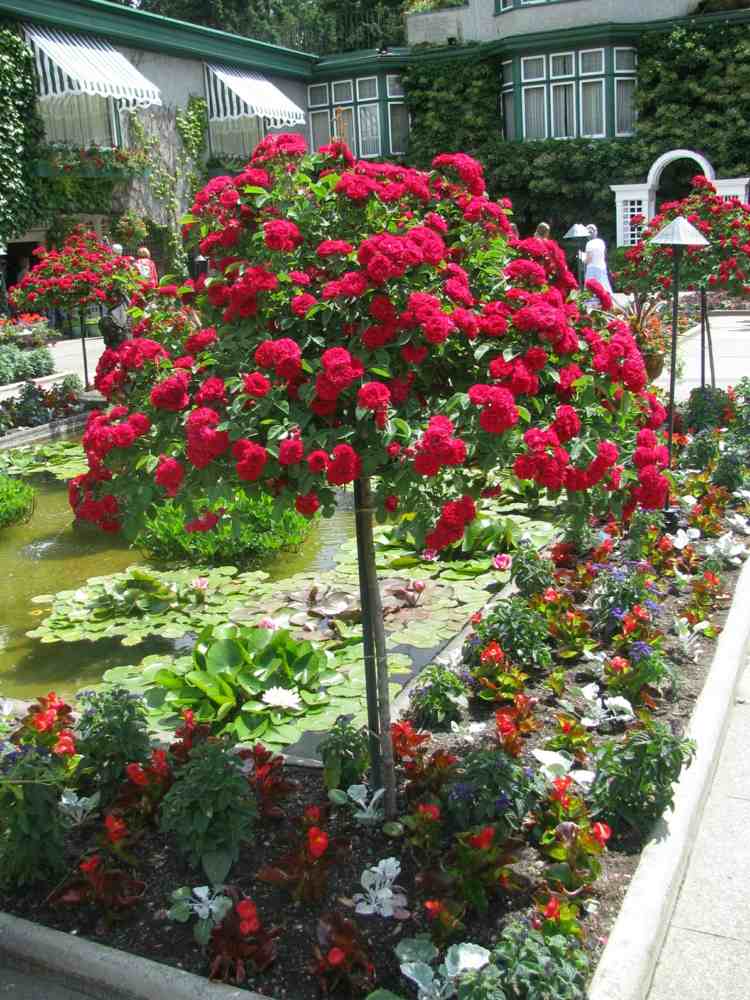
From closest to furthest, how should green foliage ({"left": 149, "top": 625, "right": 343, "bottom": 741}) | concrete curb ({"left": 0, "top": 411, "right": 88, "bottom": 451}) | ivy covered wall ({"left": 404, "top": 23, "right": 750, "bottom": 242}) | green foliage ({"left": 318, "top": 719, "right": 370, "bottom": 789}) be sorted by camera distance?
green foliage ({"left": 318, "top": 719, "right": 370, "bottom": 789}) → green foliage ({"left": 149, "top": 625, "right": 343, "bottom": 741}) → concrete curb ({"left": 0, "top": 411, "right": 88, "bottom": 451}) → ivy covered wall ({"left": 404, "top": 23, "right": 750, "bottom": 242})

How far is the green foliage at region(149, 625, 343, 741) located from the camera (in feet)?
15.0

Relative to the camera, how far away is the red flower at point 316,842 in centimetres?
320

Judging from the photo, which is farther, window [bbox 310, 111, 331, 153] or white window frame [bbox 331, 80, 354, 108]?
window [bbox 310, 111, 331, 153]

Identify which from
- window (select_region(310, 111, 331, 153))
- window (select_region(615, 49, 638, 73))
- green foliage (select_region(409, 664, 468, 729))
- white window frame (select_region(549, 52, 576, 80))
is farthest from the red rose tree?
window (select_region(310, 111, 331, 153))

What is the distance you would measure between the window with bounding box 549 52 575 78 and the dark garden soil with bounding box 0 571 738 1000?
26.8 metres

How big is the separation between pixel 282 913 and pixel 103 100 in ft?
73.9

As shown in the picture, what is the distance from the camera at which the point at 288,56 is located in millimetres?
28734

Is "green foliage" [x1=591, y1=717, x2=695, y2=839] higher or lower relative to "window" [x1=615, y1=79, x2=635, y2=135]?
lower

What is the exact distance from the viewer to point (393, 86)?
96.4 feet

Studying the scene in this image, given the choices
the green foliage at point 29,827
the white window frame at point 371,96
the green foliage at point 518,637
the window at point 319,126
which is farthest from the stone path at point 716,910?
the window at point 319,126

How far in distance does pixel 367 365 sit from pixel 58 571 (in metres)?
4.76

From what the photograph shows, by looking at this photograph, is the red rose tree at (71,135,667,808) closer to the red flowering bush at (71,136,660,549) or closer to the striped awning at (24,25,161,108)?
the red flowering bush at (71,136,660,549)

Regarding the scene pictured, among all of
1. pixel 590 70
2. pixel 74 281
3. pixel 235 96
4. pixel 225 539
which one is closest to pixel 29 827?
pixel 225 539

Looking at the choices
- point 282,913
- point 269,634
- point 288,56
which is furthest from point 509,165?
point 282,913
